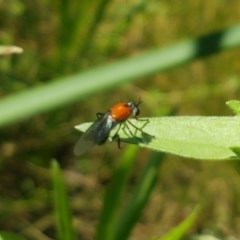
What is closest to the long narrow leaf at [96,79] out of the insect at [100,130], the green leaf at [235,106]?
the green leaf at [235,106]

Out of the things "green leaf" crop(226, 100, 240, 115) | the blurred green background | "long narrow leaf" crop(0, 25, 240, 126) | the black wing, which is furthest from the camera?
the blurred green background

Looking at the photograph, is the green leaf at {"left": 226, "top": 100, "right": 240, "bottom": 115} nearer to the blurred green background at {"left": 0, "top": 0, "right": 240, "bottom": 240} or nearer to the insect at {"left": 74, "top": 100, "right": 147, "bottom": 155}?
the insect at {"left": 74, "top": 100, "right": 147, "bottom": 155}

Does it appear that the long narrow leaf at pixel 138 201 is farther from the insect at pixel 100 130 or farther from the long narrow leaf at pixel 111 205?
the insect at pixel 100 130

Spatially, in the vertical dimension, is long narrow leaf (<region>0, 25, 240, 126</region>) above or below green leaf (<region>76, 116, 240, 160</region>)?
above

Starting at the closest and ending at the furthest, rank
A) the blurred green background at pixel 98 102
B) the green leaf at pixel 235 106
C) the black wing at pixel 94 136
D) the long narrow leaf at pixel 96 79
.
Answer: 1. the long narrow leaf at pixel 96 79
2. the green leaf at pixel 235 106
3. the black wing at pixel 94 136
4. the blurred green background at pixel 98 102

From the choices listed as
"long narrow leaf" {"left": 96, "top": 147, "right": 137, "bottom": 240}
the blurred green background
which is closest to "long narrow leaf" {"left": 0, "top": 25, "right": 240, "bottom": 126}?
"long narrow leaf" {"left": 96, "top": 147, "right": 137, "bottom": 240}

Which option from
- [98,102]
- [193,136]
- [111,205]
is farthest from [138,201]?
[98,102]
